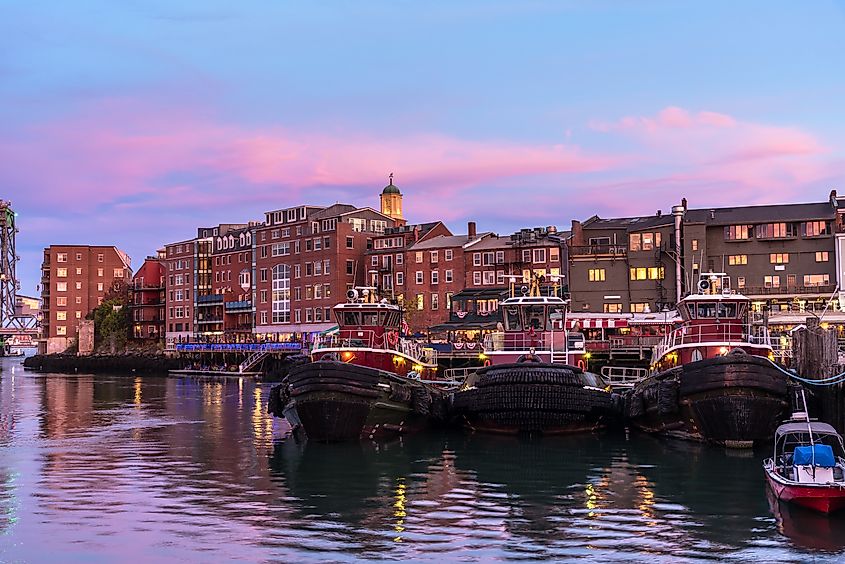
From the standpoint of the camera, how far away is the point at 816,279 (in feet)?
307

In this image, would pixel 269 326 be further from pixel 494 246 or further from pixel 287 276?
pixel 494 246

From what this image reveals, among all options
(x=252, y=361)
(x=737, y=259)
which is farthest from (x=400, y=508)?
(x=252, y=361)

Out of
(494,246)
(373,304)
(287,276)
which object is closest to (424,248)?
(494,246)

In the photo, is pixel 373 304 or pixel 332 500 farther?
pixel 373 304

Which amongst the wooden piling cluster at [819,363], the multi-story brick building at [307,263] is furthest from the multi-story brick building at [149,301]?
the wooden piling cluster at [819,363]

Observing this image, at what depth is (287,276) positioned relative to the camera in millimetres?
135000

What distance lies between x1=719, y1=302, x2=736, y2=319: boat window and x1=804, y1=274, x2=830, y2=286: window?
53140 millimetres

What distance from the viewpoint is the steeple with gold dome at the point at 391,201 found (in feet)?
511

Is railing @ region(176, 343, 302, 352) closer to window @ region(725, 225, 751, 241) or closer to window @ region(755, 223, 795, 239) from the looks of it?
window @ region(725, 225, 751, 241)

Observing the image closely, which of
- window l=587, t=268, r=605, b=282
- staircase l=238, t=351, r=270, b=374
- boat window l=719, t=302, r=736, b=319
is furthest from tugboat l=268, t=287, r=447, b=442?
staircase l=238, t=351, r=270, b=374

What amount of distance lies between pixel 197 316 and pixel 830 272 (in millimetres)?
99603

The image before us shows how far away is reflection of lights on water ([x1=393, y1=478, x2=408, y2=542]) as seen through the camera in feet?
83.6

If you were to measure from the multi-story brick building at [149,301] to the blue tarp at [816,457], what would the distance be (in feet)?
512

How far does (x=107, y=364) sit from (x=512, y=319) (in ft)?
397
